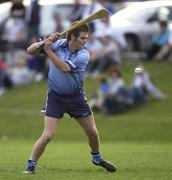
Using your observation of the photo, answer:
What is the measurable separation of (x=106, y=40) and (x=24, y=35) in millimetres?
3260

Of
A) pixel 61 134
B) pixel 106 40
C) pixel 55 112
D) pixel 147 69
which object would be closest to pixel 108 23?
pixel 106 40

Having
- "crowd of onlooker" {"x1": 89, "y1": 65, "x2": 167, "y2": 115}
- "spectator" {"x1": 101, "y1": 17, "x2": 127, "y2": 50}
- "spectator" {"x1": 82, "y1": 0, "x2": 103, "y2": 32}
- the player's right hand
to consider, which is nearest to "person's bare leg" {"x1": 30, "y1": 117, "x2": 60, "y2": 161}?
the player's right hand

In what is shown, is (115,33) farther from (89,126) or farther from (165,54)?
(89,126)

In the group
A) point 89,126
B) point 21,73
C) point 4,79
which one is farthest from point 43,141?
point 21,73

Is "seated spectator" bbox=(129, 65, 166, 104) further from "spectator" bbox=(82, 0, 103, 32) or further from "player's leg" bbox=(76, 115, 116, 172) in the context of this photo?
"player's leg" bbox=(76, 115, 116, 172)

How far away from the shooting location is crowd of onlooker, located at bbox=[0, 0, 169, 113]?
2608 centimetres

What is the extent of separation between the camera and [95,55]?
2758cm

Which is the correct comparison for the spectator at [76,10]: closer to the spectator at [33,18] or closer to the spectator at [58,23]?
the spectator at [58,23]

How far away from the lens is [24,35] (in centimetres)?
2894

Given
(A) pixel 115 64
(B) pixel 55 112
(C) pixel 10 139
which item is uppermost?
(B) pixel 55 112

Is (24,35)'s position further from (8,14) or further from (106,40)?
(106,40)

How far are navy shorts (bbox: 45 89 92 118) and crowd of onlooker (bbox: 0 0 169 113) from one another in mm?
13221

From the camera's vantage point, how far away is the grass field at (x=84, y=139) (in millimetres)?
12938

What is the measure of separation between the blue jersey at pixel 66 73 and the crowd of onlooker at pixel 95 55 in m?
13.4
